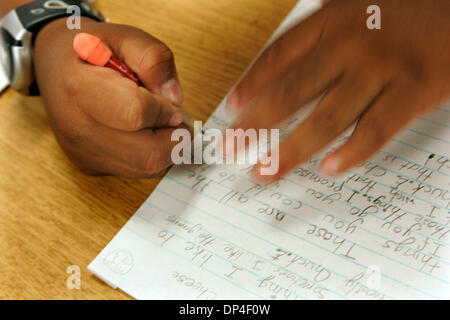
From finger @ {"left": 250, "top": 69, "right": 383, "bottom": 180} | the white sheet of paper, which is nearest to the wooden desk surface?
the white sheet of paper

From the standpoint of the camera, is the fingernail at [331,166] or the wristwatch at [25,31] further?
the wristwatch at [25,31]

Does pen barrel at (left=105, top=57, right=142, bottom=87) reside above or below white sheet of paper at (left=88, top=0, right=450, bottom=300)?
above

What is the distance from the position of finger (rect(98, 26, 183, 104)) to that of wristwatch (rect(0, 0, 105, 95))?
0.37 ft

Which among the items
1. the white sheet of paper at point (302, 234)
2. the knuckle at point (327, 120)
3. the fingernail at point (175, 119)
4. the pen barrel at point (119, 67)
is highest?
the pen barrel at point (119, 67)

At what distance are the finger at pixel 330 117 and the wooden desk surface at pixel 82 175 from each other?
16cm

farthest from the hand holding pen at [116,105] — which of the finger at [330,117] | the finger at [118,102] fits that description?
the finger at [330,117]

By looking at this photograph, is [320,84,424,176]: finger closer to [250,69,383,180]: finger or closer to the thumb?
[250,69,383,180]: finger

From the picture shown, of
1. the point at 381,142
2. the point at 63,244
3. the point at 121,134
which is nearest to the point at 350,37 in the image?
the point at 381,142

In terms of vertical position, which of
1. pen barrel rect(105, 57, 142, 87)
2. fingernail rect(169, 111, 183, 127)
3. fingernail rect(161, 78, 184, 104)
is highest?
pen barrel rect(105, 57, 142, 87)

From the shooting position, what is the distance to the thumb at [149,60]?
0.39 meters

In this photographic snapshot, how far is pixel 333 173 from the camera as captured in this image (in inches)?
13.8

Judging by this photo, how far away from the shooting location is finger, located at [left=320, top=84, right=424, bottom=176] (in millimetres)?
346

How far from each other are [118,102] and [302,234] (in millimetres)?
217

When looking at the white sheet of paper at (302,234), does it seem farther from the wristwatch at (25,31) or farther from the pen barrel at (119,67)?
the wristwatch at (25,31)
